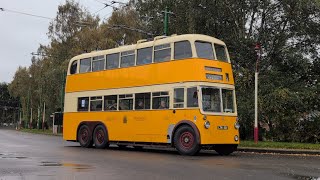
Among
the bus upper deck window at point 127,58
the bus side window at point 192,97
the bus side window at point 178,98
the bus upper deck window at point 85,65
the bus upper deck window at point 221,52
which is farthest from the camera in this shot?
the bus upper deck window at point 85,65

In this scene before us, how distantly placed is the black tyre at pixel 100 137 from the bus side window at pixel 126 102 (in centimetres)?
171

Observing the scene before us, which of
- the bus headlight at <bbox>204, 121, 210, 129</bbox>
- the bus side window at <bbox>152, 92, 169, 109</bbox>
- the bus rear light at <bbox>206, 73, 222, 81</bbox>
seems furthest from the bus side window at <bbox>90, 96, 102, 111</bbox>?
the bus headlight at <bbox>204, 121, 210, 129</bbox>

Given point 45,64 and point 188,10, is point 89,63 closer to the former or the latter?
point 188,10

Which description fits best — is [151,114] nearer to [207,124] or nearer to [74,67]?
[207,124]

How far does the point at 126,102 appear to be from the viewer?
70.5ft

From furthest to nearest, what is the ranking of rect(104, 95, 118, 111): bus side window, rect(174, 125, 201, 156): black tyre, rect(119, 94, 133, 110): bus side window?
rect(104, 95, 118, 111): bus side window < rect(119, 94, 133, 110): bus side window < rect(174, 125, 201, 156): black tyre

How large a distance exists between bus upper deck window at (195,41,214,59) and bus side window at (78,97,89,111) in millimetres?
Result: 7580

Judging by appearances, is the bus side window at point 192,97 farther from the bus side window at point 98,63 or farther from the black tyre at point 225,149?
the bus side window at point 98,63

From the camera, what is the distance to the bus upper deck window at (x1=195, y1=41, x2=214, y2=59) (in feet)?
61.6

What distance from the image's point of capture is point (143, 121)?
20.5 metres

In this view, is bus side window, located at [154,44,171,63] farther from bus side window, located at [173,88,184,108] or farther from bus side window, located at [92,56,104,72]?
bus side window, located at [92,56,104,72]

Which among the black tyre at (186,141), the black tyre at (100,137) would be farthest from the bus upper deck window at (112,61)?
the black tyre at (186,141)

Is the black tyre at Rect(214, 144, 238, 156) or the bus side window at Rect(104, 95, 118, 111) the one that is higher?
the bus side window at Rect(104, 95, 118, 111)

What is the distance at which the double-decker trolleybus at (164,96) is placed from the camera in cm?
1833
